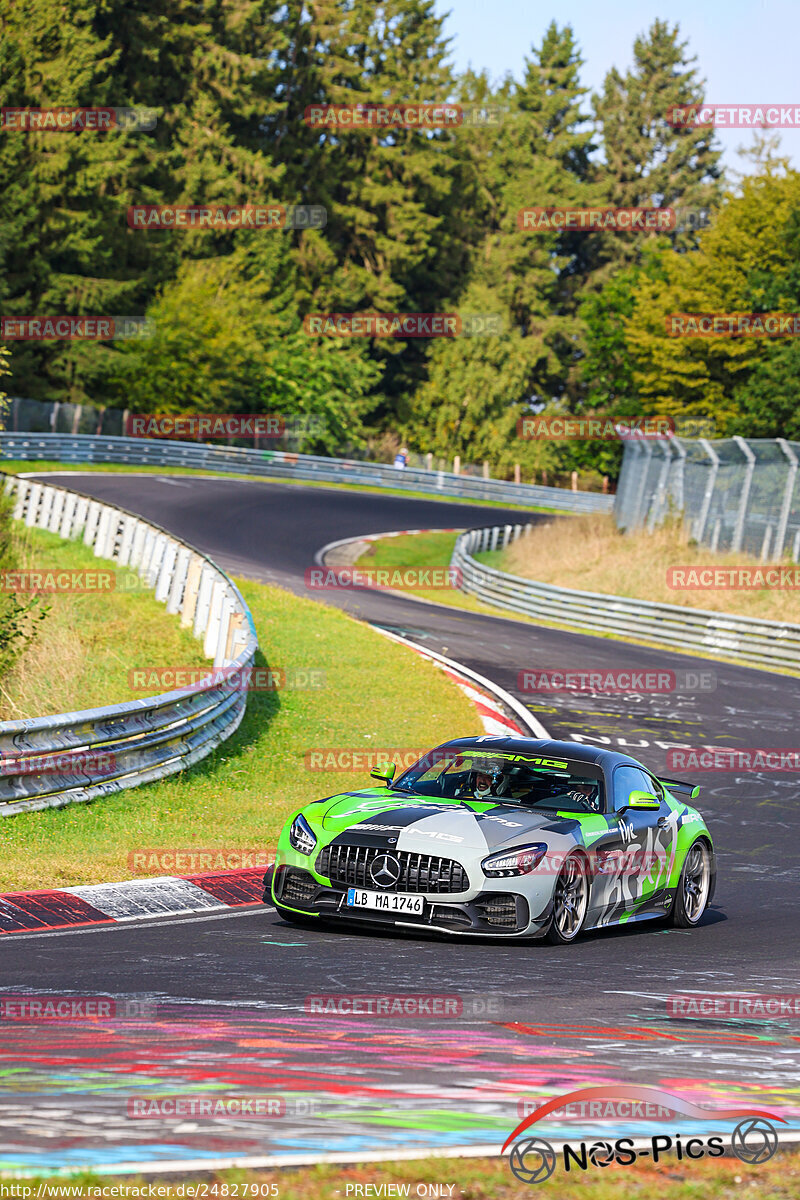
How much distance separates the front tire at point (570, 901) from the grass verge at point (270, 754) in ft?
9.86

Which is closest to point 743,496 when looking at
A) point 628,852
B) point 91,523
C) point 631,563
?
point 631,563

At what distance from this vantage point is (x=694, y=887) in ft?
33.7

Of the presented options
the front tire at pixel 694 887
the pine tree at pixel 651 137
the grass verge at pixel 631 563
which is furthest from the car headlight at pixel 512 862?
the pine tree at pixel 651 137

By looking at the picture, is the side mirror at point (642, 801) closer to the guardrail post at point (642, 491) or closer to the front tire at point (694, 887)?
the front tire at point (694, 887)

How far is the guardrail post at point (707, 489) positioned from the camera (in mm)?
33438

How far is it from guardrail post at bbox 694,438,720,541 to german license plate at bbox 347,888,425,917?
26448 mm

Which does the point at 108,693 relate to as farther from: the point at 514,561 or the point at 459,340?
the point at 459,340

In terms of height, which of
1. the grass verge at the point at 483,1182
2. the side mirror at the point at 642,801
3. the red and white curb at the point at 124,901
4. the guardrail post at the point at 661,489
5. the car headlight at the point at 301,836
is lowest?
the red and white curb at the point at 124,901

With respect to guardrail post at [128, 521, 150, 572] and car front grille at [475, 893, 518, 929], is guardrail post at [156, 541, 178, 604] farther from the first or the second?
car front grille at [475, 893, 518, 929]

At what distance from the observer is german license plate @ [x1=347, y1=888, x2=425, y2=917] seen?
330 inches

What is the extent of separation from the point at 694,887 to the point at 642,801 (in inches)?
36.6

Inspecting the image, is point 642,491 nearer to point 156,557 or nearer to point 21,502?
point 21,502

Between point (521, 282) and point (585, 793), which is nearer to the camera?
point (585, 793)

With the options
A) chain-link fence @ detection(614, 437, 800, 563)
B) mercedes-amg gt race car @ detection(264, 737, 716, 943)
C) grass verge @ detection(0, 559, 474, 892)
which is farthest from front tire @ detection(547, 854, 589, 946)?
chain-link fence @ detection(614, 437, 800, 563)
